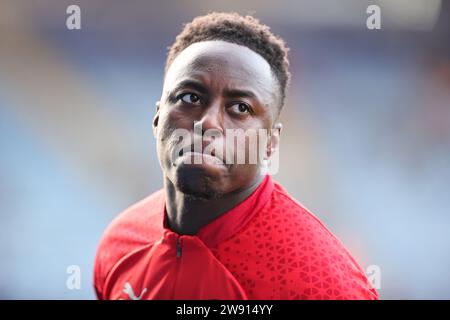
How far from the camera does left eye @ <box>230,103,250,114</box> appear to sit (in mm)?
867

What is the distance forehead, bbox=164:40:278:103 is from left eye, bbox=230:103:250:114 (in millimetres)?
34

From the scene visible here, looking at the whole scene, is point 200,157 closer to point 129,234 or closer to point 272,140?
point 272,140

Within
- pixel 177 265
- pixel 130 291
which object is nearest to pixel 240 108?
pixel 177 265

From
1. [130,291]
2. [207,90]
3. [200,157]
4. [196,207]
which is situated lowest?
[130,291]

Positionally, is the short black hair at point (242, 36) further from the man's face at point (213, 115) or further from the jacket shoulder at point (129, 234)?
the jacket shoulder at point (129, 234)

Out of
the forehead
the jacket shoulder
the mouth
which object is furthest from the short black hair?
the jacket shoulder

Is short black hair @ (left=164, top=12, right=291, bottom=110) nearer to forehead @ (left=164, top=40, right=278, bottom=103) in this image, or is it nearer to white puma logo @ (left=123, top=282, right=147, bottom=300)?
forehead @ (left=164, top=40, right=278, bottom=103)

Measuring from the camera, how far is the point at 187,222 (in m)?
0.95

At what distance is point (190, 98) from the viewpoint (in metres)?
0.88

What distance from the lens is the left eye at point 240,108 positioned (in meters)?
0.87

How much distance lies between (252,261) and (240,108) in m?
0.28

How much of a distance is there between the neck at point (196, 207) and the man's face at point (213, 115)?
0.03 meters

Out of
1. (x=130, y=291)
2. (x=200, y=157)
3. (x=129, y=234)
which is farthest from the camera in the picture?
(x=129, y=234)

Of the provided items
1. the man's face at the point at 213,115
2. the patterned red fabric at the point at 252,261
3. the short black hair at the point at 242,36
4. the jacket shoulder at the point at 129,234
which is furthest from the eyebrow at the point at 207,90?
A: the jacket shoulder at the point at 129,234
